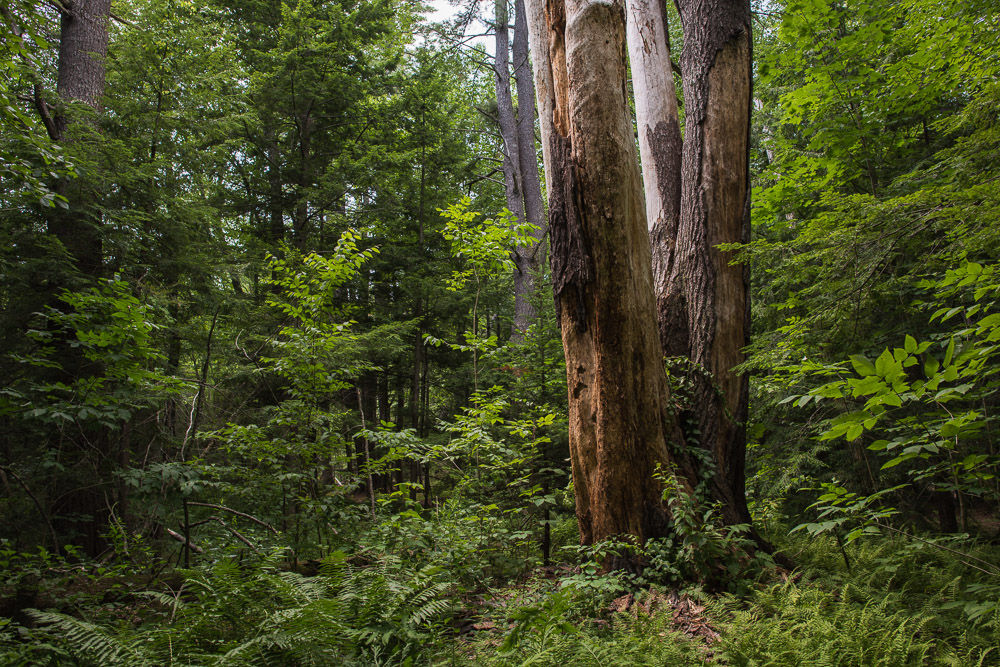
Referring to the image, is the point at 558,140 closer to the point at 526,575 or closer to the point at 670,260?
the point at 670,260

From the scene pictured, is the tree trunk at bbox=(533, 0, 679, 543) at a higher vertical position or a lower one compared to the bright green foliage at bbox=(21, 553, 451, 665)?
higher

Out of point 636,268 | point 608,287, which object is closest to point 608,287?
point 608,287

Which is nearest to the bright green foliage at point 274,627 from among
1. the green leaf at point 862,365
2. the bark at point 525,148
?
the green leaf at point 862,365

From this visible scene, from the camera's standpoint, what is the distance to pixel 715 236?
3.93 metres

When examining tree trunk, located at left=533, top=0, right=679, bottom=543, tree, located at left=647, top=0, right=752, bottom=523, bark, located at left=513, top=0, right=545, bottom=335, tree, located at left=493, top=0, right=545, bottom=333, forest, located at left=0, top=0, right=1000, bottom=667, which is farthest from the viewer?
tree, located at left=493, top=0, right=545, bottom=333

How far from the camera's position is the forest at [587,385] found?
7.81ft

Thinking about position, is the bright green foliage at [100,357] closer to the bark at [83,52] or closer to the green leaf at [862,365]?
the bark at [83,52]

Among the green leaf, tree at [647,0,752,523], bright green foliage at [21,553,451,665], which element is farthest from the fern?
tree at [647,0,752,523]

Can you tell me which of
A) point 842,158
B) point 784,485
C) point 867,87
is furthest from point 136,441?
point 867,87

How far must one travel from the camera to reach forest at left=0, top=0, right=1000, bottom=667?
2381 millimetres

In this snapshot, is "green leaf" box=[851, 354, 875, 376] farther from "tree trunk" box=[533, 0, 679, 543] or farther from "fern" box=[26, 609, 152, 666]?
"fern" box=[26, 609, 152, 666]

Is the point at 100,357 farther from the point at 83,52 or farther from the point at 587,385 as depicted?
the point at 83,52

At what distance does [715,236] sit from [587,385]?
5.61 feet

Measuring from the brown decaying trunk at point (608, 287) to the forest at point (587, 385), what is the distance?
22 mm
